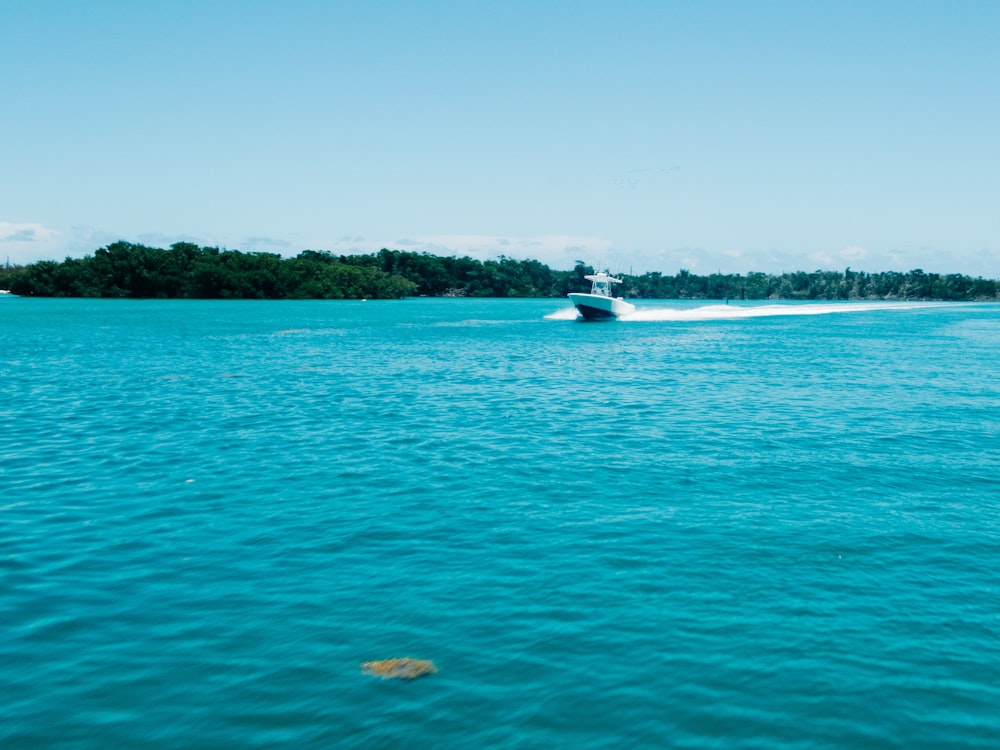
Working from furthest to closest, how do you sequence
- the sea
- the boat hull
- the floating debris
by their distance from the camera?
the boat hull, the floating debris, the sea

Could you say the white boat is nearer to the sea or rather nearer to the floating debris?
the sea

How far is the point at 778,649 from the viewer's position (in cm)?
1154

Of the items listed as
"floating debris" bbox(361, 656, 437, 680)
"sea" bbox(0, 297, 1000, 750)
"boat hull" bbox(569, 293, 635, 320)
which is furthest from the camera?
"boat hull" bbox(569, 293, 635, 320)

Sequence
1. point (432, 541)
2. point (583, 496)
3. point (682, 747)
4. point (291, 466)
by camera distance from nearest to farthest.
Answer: point (682, 747), point (432, 541), point (583, 496), point (291, 466)

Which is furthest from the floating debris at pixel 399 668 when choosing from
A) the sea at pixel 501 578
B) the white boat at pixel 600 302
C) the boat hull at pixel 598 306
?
the boat hull at pixel 598 306

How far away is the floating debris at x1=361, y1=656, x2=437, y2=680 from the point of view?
10797mm

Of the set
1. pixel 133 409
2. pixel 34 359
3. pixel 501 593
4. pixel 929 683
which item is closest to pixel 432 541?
pixel 501 593

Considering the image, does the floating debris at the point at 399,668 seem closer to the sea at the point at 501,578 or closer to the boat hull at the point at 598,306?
the sea at the point at 501,578

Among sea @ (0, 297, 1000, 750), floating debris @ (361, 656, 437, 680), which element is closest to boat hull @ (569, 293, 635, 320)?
sea @ (0, 297, 1000, 750)

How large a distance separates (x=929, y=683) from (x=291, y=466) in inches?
674

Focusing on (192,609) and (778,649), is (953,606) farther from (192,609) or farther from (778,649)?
(192,609)

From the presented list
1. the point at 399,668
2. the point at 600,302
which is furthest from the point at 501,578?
the point at 600,302

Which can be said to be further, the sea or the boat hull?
the boat hull

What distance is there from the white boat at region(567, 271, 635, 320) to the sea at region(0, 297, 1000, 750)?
9284 centimetres
